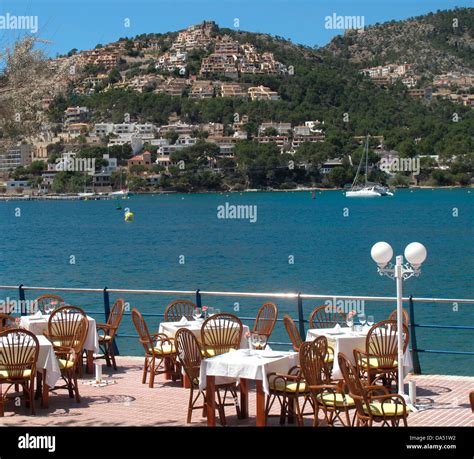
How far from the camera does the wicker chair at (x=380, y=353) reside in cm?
952

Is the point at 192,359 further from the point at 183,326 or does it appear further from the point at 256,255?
the point at 256,255

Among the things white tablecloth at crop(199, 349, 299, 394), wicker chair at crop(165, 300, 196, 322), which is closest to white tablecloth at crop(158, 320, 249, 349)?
wicker chair at crop(165, 300, 196, 322)

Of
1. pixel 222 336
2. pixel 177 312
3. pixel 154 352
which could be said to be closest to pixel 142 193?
pixel 177 312

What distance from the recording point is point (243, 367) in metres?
8.24

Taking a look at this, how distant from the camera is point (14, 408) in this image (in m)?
9.18

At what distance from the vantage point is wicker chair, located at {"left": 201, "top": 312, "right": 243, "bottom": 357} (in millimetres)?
9883

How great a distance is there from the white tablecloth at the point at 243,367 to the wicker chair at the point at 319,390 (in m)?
0.45

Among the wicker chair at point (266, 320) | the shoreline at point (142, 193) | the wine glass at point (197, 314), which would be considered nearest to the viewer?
the wicker chair at point (266, 320)

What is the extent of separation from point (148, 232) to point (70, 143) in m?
102

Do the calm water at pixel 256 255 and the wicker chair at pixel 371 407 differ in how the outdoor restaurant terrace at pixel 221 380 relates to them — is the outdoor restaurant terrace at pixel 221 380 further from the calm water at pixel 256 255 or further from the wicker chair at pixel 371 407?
the calm water at pixel 256 255

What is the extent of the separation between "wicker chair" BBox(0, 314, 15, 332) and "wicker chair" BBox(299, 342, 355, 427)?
4289mm

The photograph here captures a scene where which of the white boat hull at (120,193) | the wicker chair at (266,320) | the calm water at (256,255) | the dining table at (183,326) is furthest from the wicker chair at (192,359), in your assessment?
the white boat hull at (120,193)

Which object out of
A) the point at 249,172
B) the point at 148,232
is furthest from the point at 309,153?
the point at 148,232
